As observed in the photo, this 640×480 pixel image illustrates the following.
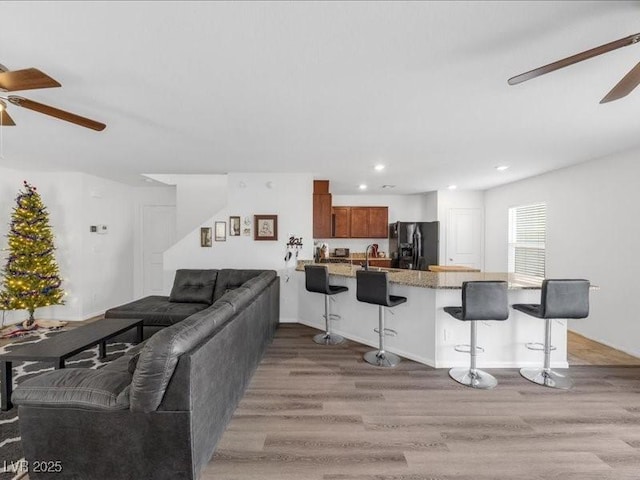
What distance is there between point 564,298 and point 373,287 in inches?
70.0

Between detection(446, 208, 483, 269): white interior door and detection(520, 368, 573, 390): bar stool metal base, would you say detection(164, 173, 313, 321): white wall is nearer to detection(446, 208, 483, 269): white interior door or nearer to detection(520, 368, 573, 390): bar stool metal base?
detection(520, 368, 573, 390): bar stool metal base

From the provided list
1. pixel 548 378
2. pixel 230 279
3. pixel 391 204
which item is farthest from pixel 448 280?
pixel 391 204

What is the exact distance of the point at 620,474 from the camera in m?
1.80

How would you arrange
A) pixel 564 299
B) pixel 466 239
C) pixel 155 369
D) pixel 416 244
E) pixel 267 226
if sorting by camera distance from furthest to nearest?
pixel 466 239, pixel 416 244, pixel 267 226, pixel 564 299, pixel 155 369

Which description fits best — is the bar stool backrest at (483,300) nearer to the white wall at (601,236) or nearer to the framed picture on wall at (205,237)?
the white wall at (601,236)

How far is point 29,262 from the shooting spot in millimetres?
4375

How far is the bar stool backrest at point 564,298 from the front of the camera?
2742 millimetres

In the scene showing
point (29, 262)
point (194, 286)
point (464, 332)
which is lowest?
point (464, 332)

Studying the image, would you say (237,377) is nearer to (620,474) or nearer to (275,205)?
(620,474)

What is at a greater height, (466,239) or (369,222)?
(369,222)

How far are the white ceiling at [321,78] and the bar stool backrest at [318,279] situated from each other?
4.92ft

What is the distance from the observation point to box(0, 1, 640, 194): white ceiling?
1463 mm

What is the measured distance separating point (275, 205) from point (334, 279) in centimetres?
162

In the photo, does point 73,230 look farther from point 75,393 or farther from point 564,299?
point 564,299
